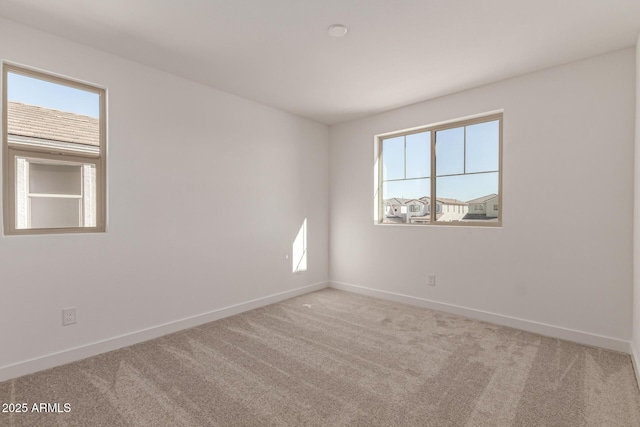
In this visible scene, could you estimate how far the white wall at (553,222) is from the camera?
2559 millimetres

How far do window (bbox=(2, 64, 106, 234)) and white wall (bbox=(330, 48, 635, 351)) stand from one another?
3.37 m

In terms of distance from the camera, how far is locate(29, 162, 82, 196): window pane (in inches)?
91.4

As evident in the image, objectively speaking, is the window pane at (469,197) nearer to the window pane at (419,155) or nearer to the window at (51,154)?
the window pane at (419,155)

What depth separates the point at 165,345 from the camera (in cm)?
267

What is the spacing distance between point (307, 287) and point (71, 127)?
3.24 metres

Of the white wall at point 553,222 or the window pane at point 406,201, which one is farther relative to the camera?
the window pane at point 406,201

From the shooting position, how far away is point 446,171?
3.67 meters

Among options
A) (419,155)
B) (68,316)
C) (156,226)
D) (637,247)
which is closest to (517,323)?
(637,247)

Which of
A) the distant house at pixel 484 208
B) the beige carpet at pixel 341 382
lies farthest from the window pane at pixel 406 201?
the beige carpet at pixel 341 382

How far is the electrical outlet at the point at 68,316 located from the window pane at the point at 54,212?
67 centimetres

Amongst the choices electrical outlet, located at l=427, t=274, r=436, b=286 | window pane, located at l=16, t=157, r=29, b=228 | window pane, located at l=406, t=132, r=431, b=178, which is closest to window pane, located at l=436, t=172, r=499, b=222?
window pane, located at l=406, t=132, r=431, b=178

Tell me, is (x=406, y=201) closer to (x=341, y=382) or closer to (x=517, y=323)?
(x=517, y=323)

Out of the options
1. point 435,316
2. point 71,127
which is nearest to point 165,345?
point 71,127

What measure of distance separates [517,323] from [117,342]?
12.4ft
